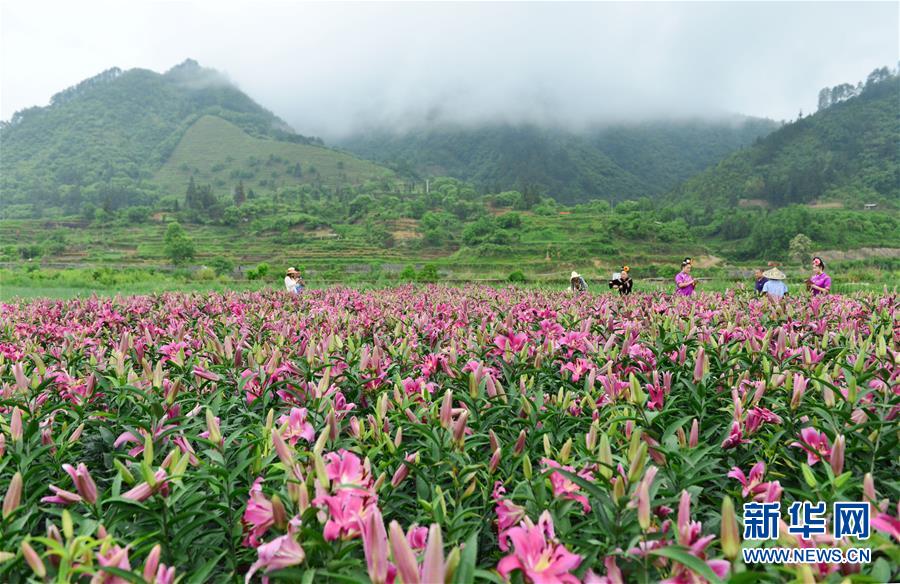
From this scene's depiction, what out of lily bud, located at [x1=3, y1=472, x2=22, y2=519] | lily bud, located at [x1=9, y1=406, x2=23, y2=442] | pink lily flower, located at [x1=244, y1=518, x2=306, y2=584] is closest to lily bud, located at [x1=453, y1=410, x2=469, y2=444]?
pink lily flower, located at [x1=244, y1=518, x2=306, y2=584]

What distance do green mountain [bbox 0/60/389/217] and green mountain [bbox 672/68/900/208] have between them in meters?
71.6

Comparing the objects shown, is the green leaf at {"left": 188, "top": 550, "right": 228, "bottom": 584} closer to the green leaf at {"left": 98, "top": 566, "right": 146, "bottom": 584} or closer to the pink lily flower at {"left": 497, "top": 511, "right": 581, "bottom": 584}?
the green leaf at {"left": 98, "top": 566, "right": 146, "bottom": 584}

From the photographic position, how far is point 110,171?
10938 cm

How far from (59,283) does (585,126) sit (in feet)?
626

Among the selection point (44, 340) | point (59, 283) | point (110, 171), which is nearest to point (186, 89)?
point (110, 171)

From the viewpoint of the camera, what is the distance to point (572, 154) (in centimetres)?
15162

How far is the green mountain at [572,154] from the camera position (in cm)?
13462

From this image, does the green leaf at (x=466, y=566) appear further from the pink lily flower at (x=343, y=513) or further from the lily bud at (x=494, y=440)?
the lily bud at (x=494, y=440)

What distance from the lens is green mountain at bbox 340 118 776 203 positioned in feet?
442

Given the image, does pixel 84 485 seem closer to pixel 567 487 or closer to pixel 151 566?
pixel 151 566

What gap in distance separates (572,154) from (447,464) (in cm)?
15985

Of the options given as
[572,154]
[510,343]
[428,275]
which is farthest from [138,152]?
[510,343]

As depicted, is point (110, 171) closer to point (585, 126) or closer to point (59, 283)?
point (59, 283)

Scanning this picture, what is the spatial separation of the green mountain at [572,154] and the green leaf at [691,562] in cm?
11863
